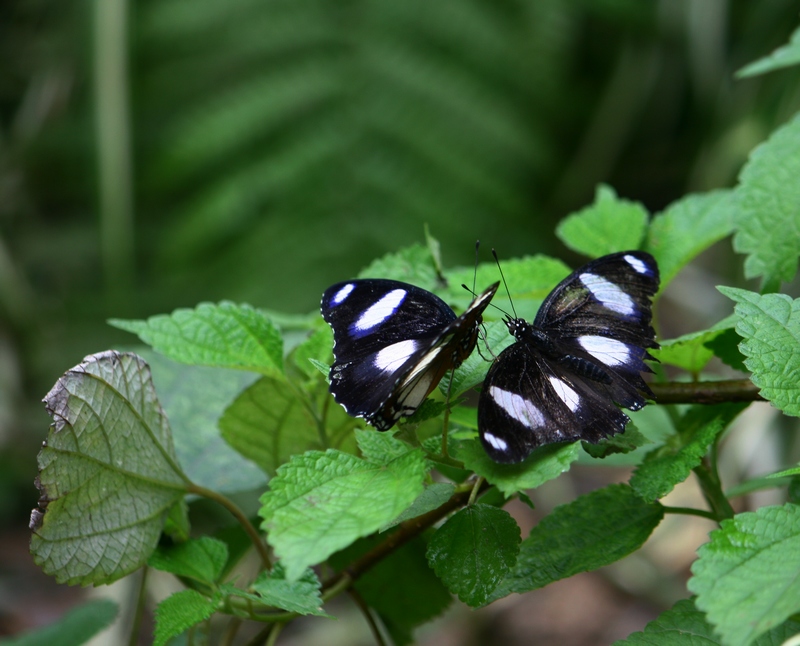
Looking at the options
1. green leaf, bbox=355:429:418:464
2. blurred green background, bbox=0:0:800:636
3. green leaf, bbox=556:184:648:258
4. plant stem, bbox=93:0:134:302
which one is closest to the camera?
green leaf, bbox=355:429:418:464

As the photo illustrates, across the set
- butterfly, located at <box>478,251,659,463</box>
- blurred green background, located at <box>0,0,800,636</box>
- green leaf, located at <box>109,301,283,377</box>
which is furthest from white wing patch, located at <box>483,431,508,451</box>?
blurred green background, located at <box>0,0,800,636</box>

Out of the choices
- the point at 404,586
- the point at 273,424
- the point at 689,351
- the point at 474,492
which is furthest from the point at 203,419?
the point at 689,351

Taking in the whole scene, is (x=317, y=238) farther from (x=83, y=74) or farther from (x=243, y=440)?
(x=243, y=440)

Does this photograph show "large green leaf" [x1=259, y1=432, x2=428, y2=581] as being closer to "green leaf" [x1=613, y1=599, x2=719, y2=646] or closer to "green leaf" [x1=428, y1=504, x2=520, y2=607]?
"green leaf" [x1=428, y1=504, x2=520, y2=607]

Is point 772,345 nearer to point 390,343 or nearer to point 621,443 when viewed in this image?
point 621,443

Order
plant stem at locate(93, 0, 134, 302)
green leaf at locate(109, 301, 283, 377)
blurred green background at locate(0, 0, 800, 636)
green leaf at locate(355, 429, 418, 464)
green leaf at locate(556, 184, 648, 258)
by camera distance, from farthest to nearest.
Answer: blurred green background at locate(0, 0, 800, 636)
plant stem at locate(93, 0, 134, 302)
green leaf at locate(556, 184, 648, 258)
green leaf at locate(109, 301, 283, 377)
green leaf at locate(355, 429, 418, 464)

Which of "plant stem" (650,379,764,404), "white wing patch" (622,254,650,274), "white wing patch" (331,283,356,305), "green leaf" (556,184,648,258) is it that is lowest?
"plant stem" (650,379,764,404)
